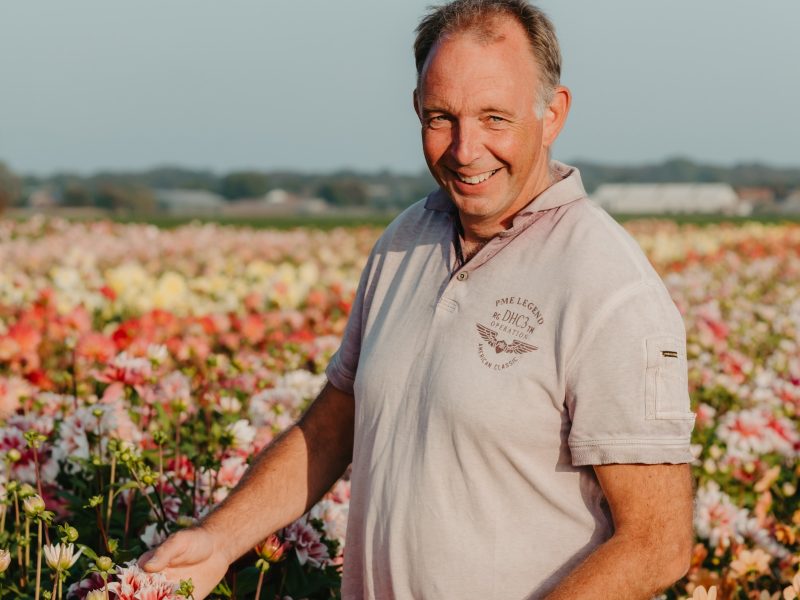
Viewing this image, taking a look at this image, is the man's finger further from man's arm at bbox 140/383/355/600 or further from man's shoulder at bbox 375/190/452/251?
man's shoulder at bbox 375/190/452/251

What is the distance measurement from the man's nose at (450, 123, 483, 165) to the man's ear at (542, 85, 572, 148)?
0.14m

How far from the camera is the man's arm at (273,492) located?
7.01 ft

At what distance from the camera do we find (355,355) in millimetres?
2322

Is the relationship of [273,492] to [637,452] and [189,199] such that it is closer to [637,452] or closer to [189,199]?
[637,452]

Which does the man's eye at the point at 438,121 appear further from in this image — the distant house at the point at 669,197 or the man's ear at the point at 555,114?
the distant house at the point at 669,197

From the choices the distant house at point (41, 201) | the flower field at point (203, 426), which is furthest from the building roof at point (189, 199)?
the flower field at point (203, 426)

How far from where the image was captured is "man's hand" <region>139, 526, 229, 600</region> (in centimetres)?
204

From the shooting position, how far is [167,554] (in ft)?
6.71

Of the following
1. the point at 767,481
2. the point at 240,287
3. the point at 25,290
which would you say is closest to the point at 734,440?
the point at 767,481

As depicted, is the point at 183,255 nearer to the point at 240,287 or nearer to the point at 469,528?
the point at 240,287

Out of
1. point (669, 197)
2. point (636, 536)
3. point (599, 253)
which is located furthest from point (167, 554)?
point (669, 197)

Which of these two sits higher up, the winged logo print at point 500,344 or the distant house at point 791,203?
the winged logo print at point 500,344

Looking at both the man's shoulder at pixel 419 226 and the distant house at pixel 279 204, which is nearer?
the man's shoulder at pixel 419 226

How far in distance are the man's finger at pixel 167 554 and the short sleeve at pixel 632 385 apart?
A: 31.0 inches
